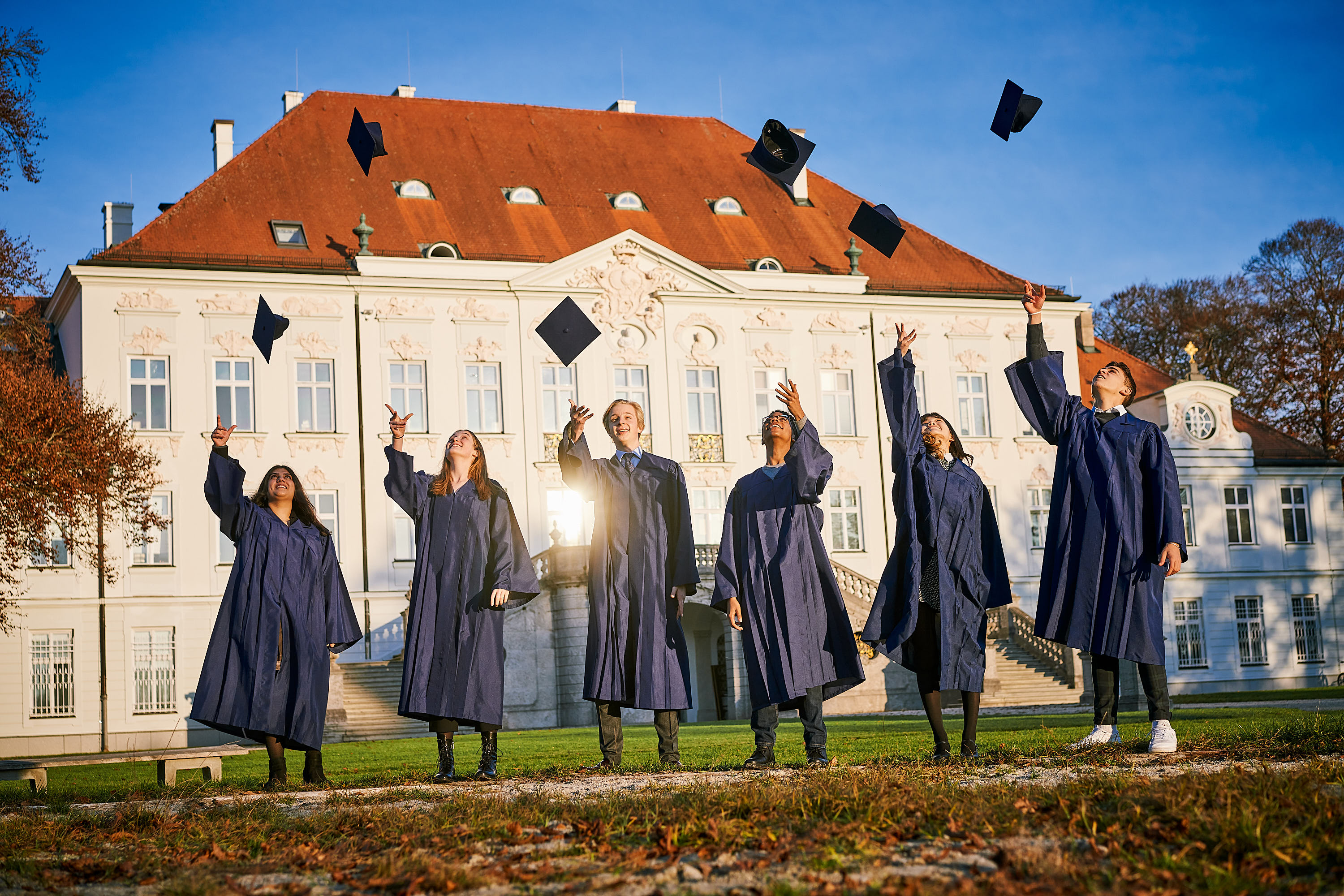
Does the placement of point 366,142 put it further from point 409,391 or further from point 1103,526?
point 409,391

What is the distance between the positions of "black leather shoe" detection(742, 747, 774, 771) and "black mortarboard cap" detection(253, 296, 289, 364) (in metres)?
6.86

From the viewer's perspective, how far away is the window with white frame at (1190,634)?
41.5 meters

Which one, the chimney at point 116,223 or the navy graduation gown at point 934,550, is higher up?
the chimney at point 116,223

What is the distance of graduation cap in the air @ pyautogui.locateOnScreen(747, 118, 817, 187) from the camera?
42.1 ft

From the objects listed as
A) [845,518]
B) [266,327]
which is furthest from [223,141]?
[266,327]

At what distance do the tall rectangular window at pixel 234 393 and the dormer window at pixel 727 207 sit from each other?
14.4 m

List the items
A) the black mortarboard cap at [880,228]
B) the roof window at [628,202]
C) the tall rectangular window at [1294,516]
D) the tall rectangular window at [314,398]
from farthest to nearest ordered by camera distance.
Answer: the tall rectangular window at [1294,516] → the roof window at [628,202] → the tall rectangular window at [314,398] → the black mortarboard cap at [880,228]

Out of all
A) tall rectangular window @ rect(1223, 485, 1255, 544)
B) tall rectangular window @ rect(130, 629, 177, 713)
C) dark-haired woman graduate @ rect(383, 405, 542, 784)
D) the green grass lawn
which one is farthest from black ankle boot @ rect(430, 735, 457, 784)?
tall rectangular window @ rect(1223, 485, 1255, 544)

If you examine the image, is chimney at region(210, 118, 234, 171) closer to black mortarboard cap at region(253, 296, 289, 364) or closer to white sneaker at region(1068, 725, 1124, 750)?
black mortarboard cap at region(253, 296, 289, 364)

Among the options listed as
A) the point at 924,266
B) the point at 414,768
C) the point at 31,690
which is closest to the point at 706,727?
the point at 414,768

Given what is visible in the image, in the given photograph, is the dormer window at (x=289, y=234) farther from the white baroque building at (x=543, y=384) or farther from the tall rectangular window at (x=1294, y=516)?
the tall rectangular window at (x=1294, y=516)

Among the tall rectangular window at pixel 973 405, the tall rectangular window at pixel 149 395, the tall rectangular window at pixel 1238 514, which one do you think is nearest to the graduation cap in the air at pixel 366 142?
the tall rectangular window at pixel 149 395

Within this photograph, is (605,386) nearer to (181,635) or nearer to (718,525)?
(718,525)

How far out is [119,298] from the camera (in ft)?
111
